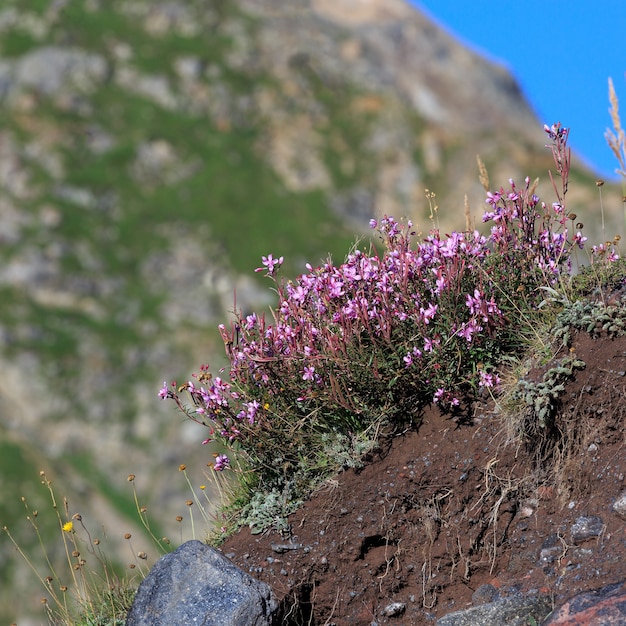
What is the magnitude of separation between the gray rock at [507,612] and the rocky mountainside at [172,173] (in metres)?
56.7

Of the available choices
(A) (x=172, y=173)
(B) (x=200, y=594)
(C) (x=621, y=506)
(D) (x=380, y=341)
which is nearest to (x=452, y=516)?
(C) (x=621, y=506)

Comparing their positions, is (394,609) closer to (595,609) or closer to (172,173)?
(595,609)

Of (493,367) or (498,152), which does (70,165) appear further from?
(493,367)

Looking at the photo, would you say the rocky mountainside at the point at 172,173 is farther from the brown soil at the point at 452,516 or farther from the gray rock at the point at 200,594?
the brown soil at the point at 452,516

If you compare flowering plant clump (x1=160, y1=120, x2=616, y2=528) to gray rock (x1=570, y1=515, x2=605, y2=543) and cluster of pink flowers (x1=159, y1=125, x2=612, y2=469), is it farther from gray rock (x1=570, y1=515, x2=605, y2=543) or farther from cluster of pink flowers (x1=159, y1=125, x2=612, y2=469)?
gray rock (x1=570, y1=515, x2=605, y2=543)

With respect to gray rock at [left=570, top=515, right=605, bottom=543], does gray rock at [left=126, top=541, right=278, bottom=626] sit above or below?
above

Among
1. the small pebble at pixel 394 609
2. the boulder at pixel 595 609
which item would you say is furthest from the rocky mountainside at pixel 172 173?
the boulder at pixel 595 609

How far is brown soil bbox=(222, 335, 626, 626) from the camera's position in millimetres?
5578

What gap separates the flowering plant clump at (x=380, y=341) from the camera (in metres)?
6.09

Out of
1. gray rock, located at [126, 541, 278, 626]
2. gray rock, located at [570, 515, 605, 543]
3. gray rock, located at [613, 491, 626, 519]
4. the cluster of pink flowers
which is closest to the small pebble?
gray rock, located at [126, 541, 278, 626]

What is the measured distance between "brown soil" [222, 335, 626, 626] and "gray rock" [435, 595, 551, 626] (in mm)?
255

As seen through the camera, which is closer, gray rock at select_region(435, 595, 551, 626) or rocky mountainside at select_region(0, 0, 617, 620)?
gray rock at select_region(435, 595, 551, 626)

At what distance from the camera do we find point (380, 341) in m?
6.20

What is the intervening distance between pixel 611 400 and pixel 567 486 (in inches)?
24.4
